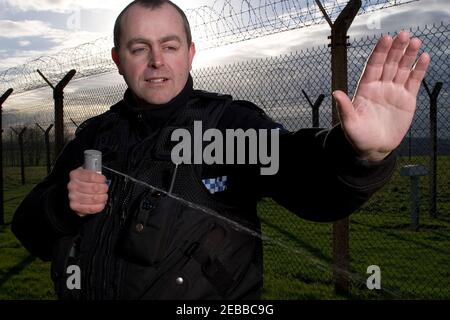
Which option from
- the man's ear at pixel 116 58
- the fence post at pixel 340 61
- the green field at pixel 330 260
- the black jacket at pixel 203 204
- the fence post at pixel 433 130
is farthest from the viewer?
the fence post at pixel 433 130

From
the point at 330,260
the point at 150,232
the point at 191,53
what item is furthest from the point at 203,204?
the point at 330,260

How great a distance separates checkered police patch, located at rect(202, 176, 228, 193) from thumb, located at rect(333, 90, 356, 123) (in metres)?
0.52

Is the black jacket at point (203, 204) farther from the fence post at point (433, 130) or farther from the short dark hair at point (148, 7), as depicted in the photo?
the fence post at point (433, 130)

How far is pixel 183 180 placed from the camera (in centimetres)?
192

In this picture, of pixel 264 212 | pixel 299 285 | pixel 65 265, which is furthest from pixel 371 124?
pixel 264 212

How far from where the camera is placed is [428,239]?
26.3 ft

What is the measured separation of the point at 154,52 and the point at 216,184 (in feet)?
1.91

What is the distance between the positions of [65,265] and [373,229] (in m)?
7.54

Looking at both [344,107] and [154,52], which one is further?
[154,52]

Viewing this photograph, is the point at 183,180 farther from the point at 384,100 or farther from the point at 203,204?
the point at 384,100

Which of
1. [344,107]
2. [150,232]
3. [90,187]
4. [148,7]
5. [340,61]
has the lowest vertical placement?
[150,232]

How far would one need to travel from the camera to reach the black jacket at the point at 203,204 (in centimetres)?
181

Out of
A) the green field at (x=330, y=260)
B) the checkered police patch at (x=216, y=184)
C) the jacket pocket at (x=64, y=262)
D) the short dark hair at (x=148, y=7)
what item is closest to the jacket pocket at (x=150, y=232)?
the checkered police patch at (x=216, y=184)
